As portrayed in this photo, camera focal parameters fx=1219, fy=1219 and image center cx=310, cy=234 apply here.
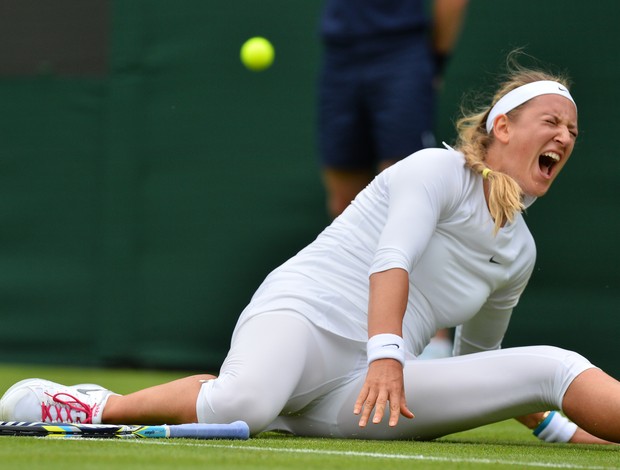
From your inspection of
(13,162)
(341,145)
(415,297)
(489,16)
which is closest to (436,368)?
(415,297)

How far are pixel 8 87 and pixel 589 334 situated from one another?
2.85 metres

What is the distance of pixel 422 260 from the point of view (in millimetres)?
2924

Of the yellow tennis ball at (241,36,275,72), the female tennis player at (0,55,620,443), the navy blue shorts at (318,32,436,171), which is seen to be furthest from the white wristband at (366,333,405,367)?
the yellow tennis ball at (241,36,275,72)

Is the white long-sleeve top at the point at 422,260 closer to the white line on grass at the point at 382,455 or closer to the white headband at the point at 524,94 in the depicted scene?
the white headband at the point at 524,94

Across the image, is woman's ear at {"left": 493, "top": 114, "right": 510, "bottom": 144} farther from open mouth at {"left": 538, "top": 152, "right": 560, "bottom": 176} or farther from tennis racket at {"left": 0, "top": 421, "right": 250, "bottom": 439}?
tennis racket at {"left": 0, "top": 421, "right": 250, "bottom": 439}

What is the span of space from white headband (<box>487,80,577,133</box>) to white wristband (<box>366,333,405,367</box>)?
73 centimetres

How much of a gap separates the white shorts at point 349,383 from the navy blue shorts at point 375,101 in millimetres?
1888

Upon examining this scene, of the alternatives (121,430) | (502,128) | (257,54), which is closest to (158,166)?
(257,54)

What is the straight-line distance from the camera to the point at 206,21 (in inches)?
212

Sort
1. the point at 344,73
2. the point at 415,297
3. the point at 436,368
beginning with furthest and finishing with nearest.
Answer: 1. the point at 344,73
2. the point at 415,297
3. the point at 436,368

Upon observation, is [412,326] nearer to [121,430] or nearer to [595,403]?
[595,403]

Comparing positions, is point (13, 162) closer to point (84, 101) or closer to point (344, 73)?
point (84, 101)

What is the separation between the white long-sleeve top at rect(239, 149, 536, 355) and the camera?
2.83 metres

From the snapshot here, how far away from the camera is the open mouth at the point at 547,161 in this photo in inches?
114
